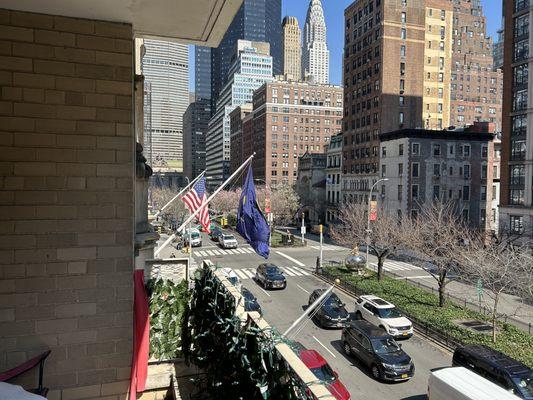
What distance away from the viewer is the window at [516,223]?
39.3m

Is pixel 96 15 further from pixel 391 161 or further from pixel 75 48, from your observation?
pixel 391 161

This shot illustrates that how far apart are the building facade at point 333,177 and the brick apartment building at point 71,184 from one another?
65.3m

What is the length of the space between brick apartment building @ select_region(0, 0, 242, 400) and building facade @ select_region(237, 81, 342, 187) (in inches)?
3643

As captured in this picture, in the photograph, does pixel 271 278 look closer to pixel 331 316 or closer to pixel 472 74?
pixel 331 316

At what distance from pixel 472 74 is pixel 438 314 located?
111 meters

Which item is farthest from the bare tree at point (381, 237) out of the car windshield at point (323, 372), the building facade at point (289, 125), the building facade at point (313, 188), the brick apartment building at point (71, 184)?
the building facade at point (289, 125)

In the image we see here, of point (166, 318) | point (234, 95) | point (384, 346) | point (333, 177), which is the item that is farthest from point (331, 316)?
point (234, 95)

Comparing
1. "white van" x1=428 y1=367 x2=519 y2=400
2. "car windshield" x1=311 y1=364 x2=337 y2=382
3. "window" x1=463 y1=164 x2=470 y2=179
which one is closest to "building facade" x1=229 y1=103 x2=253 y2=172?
"window" x1=463 y1=164 x2=470 y2=179

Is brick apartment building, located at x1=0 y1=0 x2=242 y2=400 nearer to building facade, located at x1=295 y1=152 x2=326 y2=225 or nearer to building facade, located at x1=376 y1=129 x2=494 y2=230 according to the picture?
building facade, located at x1=376 y1=129 x2=494 y2=230

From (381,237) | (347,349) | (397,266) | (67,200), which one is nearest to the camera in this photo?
(67,200)

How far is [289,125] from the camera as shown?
102 m

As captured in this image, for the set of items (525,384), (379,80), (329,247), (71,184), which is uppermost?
(379,80)

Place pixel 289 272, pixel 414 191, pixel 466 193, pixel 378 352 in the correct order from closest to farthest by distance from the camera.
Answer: pixel 378 352 → pixel 289 272 → pixel 414 191 → pixel 466 193

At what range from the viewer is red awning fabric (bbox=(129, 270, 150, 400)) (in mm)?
5496
